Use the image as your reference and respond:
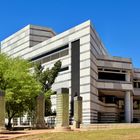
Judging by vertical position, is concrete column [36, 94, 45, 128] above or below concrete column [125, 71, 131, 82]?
below

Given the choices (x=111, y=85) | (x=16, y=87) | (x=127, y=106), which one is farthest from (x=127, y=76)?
(x=16, y=87)

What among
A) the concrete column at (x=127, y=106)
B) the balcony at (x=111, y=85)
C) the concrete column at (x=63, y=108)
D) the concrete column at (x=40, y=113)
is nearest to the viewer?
the concrete column at (x=63, y=108)

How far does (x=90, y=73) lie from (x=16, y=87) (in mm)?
26975

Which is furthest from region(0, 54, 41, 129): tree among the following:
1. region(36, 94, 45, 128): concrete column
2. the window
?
the window

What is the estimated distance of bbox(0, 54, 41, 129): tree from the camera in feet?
162

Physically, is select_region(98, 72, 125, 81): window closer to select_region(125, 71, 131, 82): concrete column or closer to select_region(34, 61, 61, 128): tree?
select_region(125, 71, 131, 82): concrete column

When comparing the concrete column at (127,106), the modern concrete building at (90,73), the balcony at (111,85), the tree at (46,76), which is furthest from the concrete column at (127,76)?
the tree at (46,76)

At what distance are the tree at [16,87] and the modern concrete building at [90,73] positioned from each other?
2296cm

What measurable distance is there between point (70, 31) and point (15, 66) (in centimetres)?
2945

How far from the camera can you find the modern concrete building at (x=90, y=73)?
75250mm

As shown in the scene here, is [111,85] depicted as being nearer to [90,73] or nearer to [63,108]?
[90,73]

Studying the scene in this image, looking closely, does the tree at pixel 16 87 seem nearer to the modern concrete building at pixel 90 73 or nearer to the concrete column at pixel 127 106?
the modern concrete building at pixel 90 73

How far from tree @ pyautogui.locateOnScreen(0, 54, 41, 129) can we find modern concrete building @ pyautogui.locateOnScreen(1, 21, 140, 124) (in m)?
23.0

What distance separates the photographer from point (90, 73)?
7444 centimetres
